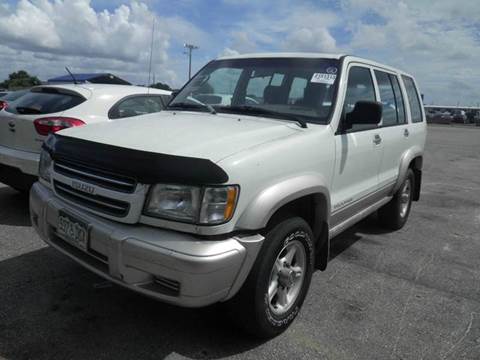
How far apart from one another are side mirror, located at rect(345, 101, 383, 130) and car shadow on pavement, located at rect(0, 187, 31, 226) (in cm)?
366

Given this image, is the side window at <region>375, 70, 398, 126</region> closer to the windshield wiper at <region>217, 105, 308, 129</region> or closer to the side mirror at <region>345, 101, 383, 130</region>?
the side mirror at <region>345, 101, 383, 130</region>

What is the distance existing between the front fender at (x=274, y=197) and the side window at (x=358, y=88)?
0.90 metres

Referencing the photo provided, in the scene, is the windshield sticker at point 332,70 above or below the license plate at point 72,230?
above

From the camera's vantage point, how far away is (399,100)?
4945mm

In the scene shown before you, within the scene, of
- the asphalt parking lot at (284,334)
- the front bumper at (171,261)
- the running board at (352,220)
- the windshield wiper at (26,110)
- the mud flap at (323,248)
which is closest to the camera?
the front bumper at (171,261)

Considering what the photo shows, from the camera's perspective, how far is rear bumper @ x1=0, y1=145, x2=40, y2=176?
4672 millimetres

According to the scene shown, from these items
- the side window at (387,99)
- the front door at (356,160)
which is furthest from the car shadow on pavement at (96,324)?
the side window at (387,99)

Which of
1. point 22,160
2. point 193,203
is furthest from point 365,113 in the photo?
point 22,160

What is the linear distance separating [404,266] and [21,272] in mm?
3533

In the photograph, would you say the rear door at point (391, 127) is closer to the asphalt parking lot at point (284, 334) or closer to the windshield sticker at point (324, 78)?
the asphalt parking lot at point (284, 334)

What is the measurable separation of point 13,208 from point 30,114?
125 centimetres

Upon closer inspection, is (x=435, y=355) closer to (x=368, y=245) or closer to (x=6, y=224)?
(x=368, y=245)

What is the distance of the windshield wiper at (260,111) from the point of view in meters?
3.22

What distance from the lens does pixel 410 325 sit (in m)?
3.09
